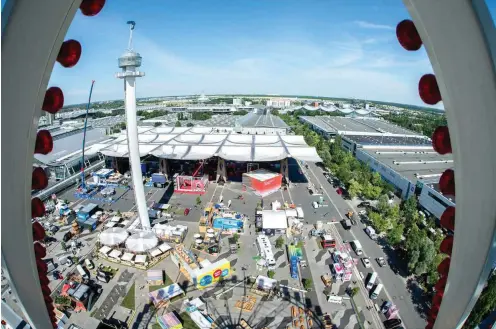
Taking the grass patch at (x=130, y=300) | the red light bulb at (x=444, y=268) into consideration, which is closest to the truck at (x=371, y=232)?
the grass patch at (x=130, y=300)

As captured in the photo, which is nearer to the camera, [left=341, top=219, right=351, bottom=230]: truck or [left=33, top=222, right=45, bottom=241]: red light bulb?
[left=33, top=222, right=45, bottom=241]: red light bulb

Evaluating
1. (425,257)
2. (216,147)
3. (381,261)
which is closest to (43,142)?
(425,257)

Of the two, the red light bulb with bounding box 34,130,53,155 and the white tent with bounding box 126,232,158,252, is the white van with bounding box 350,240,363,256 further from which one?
the red light bulb with bounding box 34,130,53,155

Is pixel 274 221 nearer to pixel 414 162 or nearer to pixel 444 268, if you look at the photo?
pixel 444 268

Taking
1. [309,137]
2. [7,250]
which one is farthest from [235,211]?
[309,137]

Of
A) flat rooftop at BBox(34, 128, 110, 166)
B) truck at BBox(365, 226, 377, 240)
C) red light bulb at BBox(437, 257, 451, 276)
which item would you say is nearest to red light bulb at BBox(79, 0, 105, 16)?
red light bulb at BBox(437, 257, 451, 276)

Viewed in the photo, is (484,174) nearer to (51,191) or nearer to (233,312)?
(233,312)
